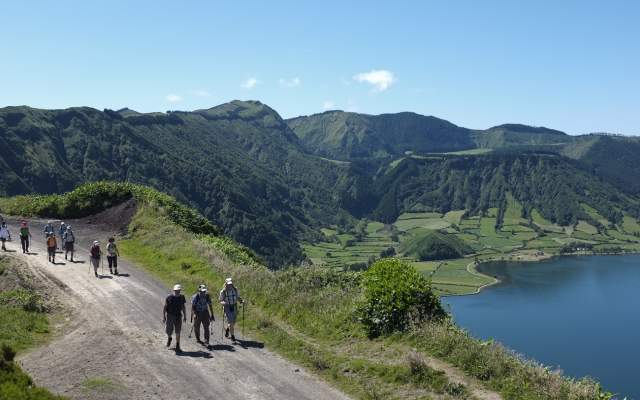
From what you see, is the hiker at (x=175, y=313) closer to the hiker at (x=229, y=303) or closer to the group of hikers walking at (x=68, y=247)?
the hiker at (x=229, y=303)

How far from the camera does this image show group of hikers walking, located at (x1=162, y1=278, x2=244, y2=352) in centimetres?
2125

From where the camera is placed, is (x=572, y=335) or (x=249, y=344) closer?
(x=249, y=344)

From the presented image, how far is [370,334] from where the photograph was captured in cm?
2220

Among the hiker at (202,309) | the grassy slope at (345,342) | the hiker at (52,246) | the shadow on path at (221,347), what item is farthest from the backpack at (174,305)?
the hiker at (52,246)

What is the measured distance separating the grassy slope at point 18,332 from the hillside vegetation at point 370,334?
830 cm

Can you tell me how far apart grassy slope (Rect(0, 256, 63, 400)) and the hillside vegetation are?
8303 mm

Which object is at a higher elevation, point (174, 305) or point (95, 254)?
point (95, 254)

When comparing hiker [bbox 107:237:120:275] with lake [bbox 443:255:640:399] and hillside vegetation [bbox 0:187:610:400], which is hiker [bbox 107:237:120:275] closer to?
hillside vegetation [bbox 0:187:610:400]

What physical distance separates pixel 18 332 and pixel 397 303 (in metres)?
15.7

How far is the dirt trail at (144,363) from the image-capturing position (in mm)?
17469

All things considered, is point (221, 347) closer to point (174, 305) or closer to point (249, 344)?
point (249, 344)

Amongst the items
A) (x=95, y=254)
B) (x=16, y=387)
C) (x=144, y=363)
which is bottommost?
(x=144, y=363)

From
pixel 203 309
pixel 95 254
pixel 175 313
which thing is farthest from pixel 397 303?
pixel 95 254

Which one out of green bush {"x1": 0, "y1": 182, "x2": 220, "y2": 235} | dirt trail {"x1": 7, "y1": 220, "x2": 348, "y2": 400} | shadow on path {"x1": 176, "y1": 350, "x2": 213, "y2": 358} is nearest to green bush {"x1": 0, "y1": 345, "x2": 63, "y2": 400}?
dirt trail {"x1": 7, "y1": 220, "x2": 348, "y2": 400}
